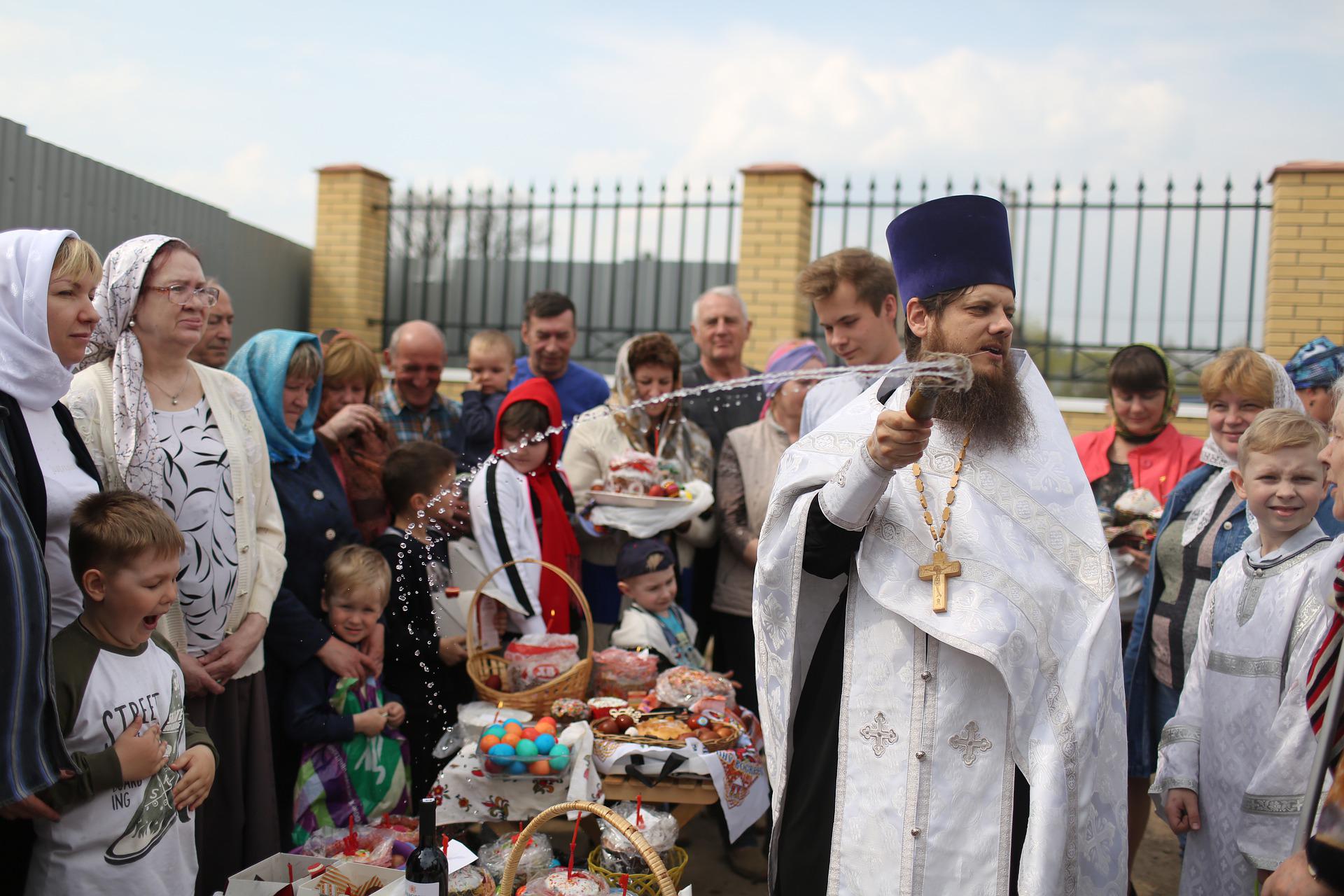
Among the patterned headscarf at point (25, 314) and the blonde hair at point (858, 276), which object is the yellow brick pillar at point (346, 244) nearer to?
the blonde hair at point (858, 276)

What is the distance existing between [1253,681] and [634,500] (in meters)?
2.47

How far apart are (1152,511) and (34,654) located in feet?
13.1

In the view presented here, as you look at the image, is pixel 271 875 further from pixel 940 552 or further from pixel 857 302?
pixel 857 302

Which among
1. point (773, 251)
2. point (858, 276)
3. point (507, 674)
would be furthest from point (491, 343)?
point (773, 251)

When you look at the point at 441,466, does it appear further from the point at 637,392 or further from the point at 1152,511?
the point at 1152,511

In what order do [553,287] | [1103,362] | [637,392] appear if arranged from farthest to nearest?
1. [553,287]
2. [1103,362]
3. [637,392]

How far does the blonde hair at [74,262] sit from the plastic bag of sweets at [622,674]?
2.37 m

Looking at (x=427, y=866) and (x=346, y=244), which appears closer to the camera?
(x=427, y=866)

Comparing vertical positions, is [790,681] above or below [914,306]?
below

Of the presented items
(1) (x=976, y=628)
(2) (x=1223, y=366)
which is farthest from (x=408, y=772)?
(2) (x=1223, y=366)

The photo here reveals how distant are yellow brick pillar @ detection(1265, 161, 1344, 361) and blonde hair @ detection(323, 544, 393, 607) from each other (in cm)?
892

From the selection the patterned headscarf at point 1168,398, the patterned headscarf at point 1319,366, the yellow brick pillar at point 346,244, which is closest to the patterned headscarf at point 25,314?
the patterned headscarf at point 1168,398

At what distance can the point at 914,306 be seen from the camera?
2.66 metres

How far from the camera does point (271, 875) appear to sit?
10.2 feet
